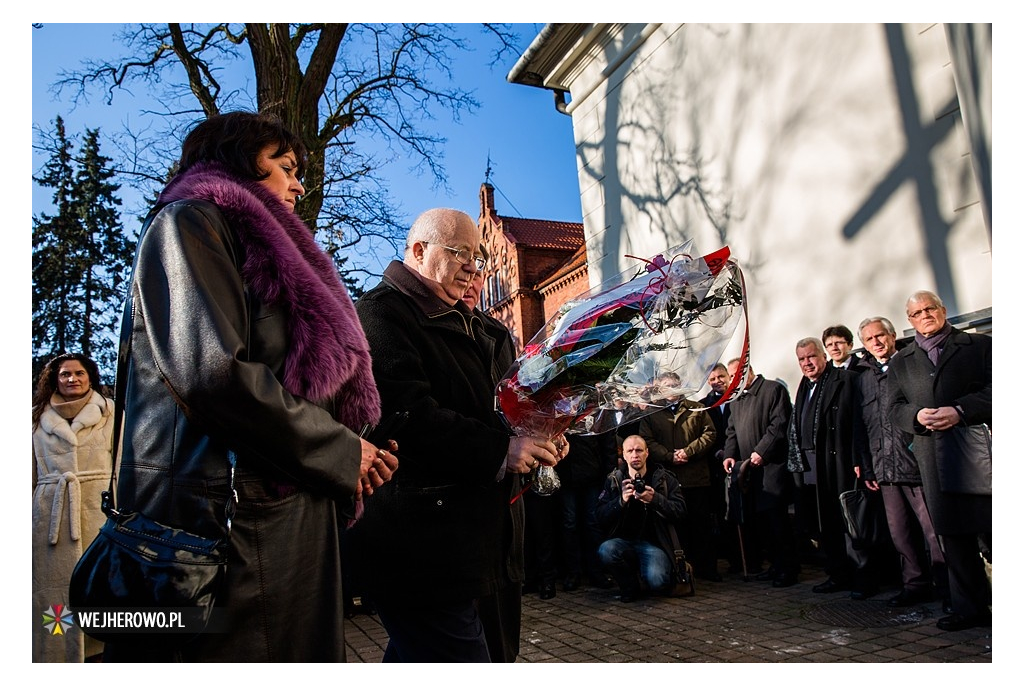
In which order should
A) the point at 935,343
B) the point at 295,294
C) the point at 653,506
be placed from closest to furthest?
the point at 295,294 < the point at 935,343 < the point at 653,506

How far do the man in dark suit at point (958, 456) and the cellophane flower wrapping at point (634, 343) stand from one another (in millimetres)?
2652

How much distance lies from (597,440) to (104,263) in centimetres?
849

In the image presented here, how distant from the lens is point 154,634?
1539 mm

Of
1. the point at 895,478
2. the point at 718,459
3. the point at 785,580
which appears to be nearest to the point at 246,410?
the point at 895,478

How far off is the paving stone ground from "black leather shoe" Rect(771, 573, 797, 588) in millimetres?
87

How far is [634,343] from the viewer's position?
2.19m

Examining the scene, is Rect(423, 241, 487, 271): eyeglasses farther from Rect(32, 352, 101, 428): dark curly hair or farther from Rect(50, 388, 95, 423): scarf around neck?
Rect(32, 352, 101, 428): dark curly hair

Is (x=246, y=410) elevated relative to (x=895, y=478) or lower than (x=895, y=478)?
elevated

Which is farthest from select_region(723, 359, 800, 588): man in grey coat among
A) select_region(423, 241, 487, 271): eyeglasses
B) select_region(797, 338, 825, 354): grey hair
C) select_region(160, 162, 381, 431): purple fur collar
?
select_region(160, 162, 381, 431): purple fur collar

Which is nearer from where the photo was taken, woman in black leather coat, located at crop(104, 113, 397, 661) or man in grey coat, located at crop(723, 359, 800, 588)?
woman in black leather coat, located at crop(104, 113, 397, 661)

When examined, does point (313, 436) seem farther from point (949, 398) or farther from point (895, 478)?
point (895, 478)

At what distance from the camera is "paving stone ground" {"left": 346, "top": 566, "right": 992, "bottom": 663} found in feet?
12.7

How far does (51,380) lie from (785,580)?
17.6 feet

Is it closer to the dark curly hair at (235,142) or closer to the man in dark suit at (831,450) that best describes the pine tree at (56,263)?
the dark curly hair at (235,142)
